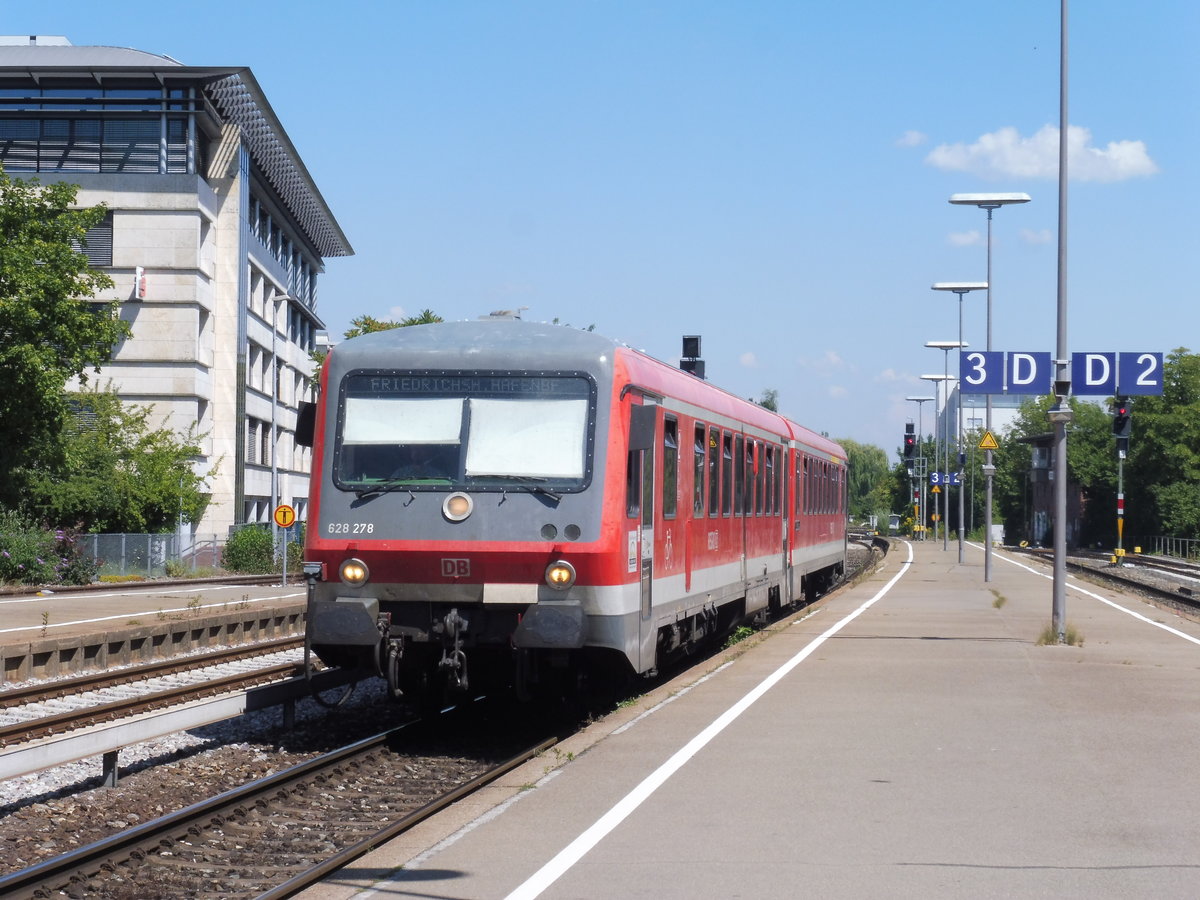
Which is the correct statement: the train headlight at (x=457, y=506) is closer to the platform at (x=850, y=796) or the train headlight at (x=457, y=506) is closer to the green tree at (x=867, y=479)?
the platform at (x=850, y=796)

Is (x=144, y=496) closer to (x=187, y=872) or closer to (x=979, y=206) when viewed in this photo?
(x=979, y=206)

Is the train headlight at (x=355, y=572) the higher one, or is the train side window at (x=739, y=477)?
the train side window at (x=739, y=477)

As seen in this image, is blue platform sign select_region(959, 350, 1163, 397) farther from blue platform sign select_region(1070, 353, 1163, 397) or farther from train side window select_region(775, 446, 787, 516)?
train side window select_region(775, 446, 787, 516)

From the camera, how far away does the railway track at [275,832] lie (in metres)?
7.33

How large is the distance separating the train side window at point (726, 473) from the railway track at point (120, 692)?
5.19 metres

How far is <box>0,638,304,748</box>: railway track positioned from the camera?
12750mm

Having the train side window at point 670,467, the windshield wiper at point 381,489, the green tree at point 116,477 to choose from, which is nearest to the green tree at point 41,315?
the green tree at point 116,477

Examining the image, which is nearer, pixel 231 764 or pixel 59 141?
pixel 231 764

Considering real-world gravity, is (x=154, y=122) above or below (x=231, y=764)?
above

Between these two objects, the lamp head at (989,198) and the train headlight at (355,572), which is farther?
the lamp head at (989,198)

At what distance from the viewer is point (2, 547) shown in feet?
120

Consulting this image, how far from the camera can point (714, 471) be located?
52.7 feet

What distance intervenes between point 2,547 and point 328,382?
2744 cm

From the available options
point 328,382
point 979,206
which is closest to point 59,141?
point 979,206
